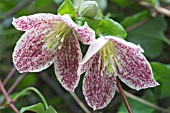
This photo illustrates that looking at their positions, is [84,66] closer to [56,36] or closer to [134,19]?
[56,36]

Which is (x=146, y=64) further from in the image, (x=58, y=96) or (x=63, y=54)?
(x=58, y=96)

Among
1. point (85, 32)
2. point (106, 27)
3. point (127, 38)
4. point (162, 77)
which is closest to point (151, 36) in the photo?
point (127, 38)

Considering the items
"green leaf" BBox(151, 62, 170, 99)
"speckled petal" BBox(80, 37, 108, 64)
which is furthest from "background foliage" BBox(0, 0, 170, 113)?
"speckled petal" BBox(80, 37, 108, 64)

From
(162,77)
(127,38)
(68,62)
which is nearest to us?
(68,62)

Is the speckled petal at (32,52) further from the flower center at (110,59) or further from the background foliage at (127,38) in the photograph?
the background foliage at (127,38)

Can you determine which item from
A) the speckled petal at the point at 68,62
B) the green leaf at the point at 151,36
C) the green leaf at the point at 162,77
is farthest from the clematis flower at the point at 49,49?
the green leaf at the point at 151,36

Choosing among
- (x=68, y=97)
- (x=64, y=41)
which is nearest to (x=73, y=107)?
→ (x=68, y=97)

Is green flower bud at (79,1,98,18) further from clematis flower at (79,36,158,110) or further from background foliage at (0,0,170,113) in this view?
background foliage at (0,0,170,113)
